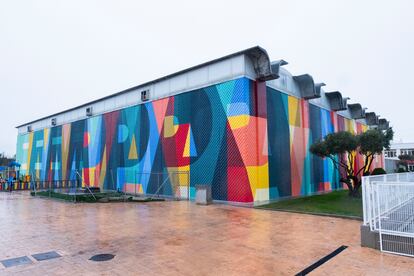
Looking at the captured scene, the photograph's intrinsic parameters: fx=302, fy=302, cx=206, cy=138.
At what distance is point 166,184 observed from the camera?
72.8 feet

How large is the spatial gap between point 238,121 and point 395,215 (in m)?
10.6

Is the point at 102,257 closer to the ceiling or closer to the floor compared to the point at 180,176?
closer to the floor

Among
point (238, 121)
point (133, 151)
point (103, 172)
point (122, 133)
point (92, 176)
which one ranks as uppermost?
point (122, 133)

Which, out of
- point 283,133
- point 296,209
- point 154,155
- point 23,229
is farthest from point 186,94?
point 23,229

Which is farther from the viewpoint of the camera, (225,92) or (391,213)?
(225,92)

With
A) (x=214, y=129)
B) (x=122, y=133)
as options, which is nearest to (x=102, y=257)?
(x=214, y=129)

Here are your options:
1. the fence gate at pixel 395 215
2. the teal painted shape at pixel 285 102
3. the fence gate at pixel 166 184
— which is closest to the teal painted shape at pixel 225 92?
the teal painted shape at pixel 285 102

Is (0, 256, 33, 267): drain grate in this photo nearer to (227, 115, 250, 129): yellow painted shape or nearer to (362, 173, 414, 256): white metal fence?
(362, 173, 414, 256): white metal fence

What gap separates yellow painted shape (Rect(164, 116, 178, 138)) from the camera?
21997 mm

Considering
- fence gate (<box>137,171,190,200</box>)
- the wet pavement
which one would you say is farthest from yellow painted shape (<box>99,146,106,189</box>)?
the wet pavement

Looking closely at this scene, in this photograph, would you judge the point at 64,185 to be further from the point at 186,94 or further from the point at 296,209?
the point at 296,209

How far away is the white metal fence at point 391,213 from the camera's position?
7594 millimetres

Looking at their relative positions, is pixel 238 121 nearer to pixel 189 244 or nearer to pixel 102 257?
pixel 189 244

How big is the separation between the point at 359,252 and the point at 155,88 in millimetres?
19253
